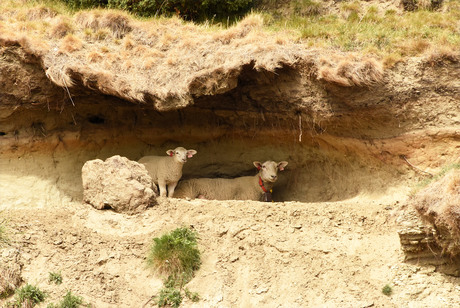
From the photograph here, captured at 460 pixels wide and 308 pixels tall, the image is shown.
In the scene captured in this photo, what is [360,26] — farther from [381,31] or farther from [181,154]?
[181,154]

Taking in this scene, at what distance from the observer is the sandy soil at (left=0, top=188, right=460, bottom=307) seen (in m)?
10.9

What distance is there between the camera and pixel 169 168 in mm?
14977

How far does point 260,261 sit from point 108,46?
6722 millimetres

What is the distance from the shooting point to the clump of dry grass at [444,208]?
32.4ft

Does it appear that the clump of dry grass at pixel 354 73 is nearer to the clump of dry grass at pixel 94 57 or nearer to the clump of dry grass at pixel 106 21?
the clump of dry grass at pixel 94 57

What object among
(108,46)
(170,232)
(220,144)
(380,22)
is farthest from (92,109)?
(380,22)

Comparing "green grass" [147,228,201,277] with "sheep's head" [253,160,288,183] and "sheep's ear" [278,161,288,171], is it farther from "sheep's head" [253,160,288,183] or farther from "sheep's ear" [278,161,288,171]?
"sheep's ear" [278,161,288,171]

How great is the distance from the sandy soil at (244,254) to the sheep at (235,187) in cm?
224

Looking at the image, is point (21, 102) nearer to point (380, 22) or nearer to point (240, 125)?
point (240, 125)

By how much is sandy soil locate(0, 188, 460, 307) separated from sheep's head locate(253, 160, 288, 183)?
7.46ft

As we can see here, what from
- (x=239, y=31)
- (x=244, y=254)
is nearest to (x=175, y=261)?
(x=244, y=254)

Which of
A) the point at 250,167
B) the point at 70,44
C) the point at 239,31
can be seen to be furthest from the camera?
the point at 250,167

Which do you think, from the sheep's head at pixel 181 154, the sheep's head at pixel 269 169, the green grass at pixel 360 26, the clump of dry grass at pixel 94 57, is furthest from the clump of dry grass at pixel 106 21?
the sheep's head at pixel 269 169

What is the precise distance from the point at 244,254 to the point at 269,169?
3.75 m
